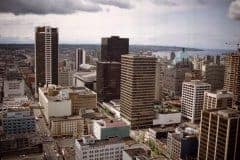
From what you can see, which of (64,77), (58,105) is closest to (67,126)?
(58,105)

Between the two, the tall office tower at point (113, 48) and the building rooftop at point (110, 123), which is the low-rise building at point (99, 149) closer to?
the building rooftop at point (110, 123)

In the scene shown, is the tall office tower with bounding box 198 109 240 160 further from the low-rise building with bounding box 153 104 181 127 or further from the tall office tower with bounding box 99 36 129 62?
the tall office tower with bounding box 99 36 129 62

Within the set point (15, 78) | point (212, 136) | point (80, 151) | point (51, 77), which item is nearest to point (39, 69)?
point (51, 77)

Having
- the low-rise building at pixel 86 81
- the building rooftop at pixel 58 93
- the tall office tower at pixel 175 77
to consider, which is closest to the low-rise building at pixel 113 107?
the building rooftop at pixel 58 93

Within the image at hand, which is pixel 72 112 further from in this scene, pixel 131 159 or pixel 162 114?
pixel 131 159

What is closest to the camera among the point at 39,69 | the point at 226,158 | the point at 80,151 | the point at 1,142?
the point at 226,158

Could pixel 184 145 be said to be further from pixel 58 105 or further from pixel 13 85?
pixel 13 85

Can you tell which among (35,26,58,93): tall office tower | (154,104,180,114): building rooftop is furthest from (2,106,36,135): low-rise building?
(35,26,58,93): tall office tower
